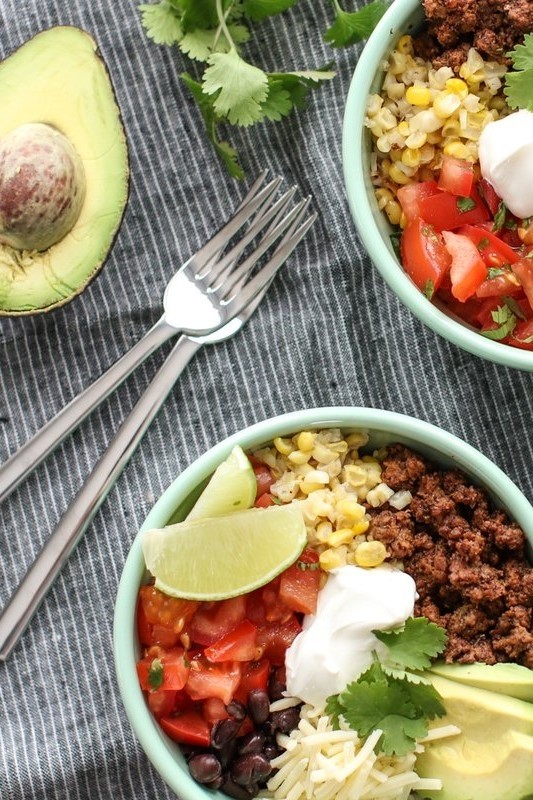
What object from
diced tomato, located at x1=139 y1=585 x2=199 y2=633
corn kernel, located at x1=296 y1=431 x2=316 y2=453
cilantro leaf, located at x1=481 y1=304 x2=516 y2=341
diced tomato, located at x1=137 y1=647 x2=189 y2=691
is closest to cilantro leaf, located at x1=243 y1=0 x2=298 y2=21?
cilantro leaf, located at x1=481 y1=304 x2=516 y2=341

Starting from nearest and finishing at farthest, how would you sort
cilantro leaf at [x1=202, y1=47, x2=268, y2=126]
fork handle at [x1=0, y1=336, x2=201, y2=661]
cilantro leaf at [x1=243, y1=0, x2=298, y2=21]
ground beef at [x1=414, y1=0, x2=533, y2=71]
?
ground beef at [x1=414, y1=0, x2=533, y2=71]
cilantro leaf at [x1=202, y1=47, x2=268, y2=126]
cilantro leaf at [x1=243, y1=0, x2=298, y2=21]
fork handle at [x1=0, y1=336, x2=201, y2=661]

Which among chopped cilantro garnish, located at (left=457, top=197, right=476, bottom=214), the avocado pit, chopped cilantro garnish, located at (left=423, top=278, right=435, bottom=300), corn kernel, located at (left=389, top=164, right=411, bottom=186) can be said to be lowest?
chopped cilantro garnish, located at (left=423, top=278, right=435, bottom=300)

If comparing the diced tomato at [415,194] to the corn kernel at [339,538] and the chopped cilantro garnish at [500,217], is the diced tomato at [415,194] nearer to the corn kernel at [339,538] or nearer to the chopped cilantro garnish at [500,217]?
the chopped cilantro garnish at [500,217]

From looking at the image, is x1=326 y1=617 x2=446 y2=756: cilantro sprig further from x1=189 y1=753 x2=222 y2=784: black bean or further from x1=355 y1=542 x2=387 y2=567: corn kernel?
x1=189 y1=753 x2=222 y2=784: black bean

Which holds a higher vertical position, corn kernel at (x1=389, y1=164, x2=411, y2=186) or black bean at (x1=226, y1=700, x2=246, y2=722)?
corn kernel at (x1=389, y1=164, x2=411, y2=186)

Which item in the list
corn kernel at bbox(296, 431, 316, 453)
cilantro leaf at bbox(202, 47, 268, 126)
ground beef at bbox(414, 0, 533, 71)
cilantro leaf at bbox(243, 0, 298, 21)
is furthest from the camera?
cilantro leaf at bbox(243, 0, 298, 21)

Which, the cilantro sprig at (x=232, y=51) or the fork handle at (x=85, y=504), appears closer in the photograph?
the cilantro sprig at (x=232, y=51)

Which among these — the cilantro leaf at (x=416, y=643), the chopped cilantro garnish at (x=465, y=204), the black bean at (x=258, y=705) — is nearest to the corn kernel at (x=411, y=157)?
the chopped cilantro garnish at (x=465, y=204)
